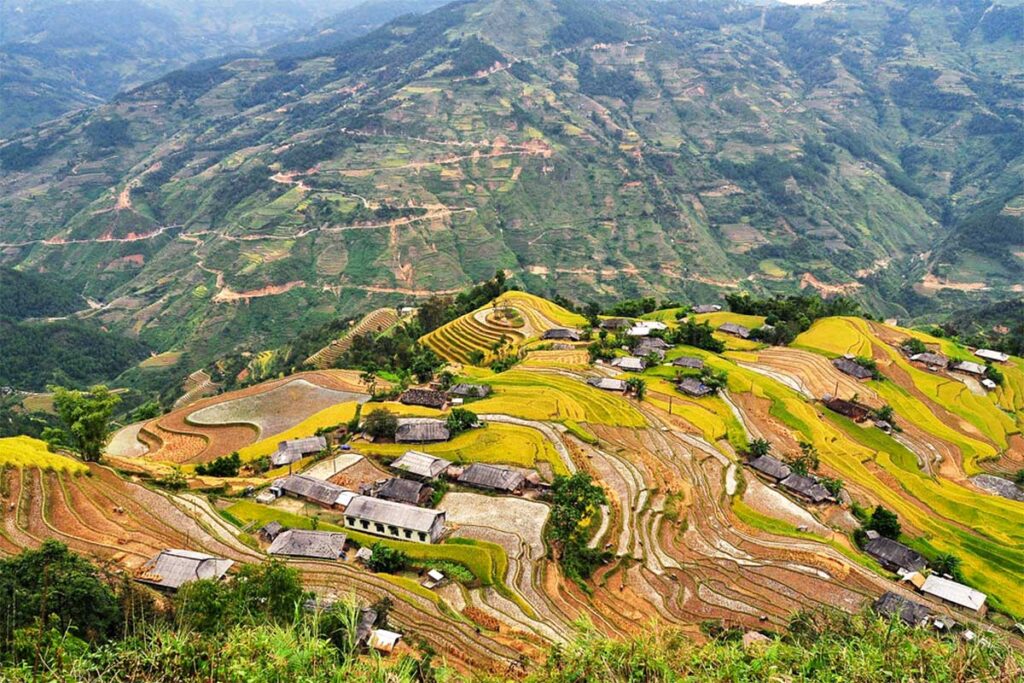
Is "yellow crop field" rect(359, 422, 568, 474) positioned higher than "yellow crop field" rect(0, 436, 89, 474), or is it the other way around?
"yellow crop field" rect(0, 436, 89, 474)

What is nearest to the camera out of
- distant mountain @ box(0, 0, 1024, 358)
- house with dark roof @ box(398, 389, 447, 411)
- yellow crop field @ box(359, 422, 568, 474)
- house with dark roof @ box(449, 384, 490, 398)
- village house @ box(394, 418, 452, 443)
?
yellow crop field @ box(359, 422, 568, 474)

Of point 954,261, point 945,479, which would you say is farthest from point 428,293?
point 954,261

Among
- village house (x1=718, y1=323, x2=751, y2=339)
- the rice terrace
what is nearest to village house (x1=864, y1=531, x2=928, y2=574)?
the rice terrace

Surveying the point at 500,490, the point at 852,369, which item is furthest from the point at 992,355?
the point at 500,490

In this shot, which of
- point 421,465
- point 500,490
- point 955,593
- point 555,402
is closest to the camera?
point 955,593

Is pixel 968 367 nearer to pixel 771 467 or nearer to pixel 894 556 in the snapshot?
pixel 771 467

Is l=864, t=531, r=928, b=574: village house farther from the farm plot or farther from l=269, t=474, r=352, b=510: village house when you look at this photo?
the farm plot
